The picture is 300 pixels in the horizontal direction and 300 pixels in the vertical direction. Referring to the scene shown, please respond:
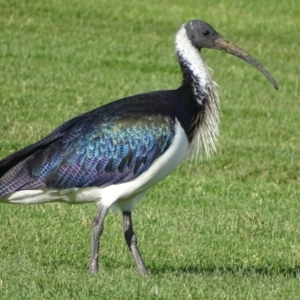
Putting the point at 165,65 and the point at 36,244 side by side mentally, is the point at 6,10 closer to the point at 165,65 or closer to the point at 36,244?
the point at 165,65

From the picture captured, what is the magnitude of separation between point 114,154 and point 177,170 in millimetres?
4590

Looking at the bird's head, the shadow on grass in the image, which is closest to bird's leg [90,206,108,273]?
the shadow on grass

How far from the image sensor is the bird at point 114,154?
7934mm

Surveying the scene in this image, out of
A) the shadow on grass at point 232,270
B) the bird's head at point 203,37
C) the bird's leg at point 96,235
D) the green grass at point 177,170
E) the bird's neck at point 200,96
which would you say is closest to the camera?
the green grass at point 177,170

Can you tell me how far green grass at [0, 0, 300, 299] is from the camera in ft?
24.8

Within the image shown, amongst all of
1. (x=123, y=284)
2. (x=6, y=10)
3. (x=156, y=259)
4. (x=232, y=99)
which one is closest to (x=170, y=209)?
(x=156, y=259)

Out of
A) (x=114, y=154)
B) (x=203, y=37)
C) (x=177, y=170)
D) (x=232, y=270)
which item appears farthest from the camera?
(x=177, y=170)

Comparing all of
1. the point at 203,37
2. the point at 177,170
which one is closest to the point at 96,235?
the point at 203,37

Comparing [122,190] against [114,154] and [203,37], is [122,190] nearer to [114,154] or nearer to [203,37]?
[114,154]

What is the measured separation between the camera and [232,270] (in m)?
8.21

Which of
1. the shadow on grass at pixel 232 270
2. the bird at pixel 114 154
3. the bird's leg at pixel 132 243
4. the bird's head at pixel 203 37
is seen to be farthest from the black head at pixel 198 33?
the shadow on grass at pixel 232 270

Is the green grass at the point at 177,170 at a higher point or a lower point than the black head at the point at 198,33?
lower

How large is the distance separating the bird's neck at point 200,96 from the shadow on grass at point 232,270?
895 mm

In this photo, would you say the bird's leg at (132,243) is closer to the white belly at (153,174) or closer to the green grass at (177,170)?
the green grass at (177,170)
